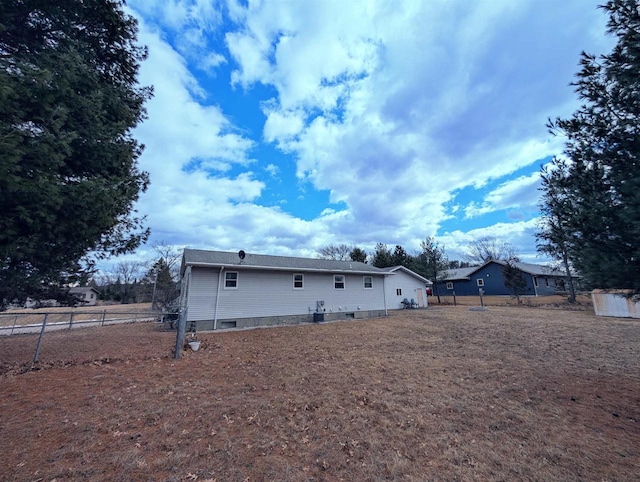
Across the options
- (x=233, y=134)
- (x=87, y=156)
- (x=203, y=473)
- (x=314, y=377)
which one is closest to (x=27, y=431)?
(x=203, y=473)

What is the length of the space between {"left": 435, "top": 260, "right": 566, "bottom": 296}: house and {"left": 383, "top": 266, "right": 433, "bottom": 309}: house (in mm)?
5690

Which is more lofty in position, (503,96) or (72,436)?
(503,96)

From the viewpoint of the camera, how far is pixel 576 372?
19.9 feet

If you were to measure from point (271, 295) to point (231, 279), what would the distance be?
2296 mm

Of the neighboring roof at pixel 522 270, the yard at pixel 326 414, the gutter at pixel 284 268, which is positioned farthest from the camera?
the neighboring roof at pixel 522 270

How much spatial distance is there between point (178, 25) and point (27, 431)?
10561 millimetres

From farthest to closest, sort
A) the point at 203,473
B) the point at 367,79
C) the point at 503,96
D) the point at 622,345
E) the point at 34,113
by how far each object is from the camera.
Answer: the point at 367,79 → the point at 503,96 → the point at 622,345 → the point at 34,113 → the point at 203,473

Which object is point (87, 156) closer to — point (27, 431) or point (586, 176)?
point (27, 431)

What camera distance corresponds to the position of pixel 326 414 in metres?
4.27

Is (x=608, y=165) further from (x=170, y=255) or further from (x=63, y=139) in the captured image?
(x=170, y=255)

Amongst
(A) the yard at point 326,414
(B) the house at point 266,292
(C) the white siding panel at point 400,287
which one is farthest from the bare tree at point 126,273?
(A) the yard at point 326,414

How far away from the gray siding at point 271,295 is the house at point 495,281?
16811 mm

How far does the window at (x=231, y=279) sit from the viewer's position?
12.9 metres

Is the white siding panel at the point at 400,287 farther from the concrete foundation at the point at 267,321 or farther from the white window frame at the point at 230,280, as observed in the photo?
the white window frame at the point at 230,280
